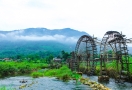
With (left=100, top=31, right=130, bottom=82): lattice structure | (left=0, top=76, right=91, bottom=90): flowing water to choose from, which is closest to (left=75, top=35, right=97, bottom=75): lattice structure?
(left=100, top=31, right=130, bottom=82): lattice structure

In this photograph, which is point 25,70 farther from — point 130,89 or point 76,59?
point 130,89

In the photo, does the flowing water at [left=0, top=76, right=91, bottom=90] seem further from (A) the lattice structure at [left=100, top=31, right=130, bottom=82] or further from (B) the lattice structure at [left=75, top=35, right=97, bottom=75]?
(B) the lattice structure at [left=75, top=35, right=97, bottom=75]

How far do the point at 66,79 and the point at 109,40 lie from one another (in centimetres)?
964

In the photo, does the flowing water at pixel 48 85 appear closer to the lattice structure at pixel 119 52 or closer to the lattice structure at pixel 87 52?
the lattice structure at pixel 119 52

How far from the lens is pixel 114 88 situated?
31.6 m

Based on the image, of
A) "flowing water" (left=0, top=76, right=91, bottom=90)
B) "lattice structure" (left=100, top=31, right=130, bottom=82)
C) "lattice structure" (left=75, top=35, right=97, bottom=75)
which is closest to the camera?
"flowing water" (left=0, top=76, right=91, bottom=90)

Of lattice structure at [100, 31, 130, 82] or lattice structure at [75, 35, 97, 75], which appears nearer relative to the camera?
lattice structure at [100, 31, 130, 82]

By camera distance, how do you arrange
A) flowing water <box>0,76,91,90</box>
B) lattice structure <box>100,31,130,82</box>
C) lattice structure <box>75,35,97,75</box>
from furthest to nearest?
1. lattice structure <box>75,35,97,75</box>
2. lattice structure <box>100,31,130,82</box>
3. flowing water <box>0,76,91,90</box>

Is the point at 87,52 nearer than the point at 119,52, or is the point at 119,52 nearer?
the point at 119,52

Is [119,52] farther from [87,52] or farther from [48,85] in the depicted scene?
[87,52]

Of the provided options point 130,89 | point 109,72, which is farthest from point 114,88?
point 109,72

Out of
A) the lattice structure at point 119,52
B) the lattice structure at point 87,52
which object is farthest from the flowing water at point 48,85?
the lattice structure at point 87,52

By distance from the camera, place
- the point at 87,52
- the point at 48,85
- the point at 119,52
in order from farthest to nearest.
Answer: the point at 87,52, the point at 119,52, the point at 48,85

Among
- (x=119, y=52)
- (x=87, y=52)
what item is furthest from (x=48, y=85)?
(x=87, y=52)
